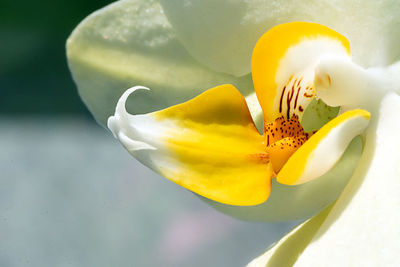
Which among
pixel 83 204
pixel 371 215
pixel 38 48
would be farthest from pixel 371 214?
pixel 38 48

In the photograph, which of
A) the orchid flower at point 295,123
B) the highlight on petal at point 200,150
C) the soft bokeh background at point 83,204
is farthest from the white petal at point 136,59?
the soft bokeh background at point 83,204

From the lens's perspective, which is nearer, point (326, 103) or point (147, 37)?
point (326, 103)

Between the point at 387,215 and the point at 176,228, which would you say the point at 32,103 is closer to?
the point at 176,228

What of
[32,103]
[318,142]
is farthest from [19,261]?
[318,142]

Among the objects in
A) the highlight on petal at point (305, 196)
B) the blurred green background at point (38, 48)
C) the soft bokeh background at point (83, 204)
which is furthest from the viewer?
the blurred green background at point (38, 48)

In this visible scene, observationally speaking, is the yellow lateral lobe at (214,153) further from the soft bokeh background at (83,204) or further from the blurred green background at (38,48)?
the blurred green background at (38,48)

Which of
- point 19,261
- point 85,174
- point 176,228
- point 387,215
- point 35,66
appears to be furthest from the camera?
point 35,66

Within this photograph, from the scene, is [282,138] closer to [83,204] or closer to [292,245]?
[292,245]

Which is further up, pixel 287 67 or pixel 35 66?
pixel 287 67
